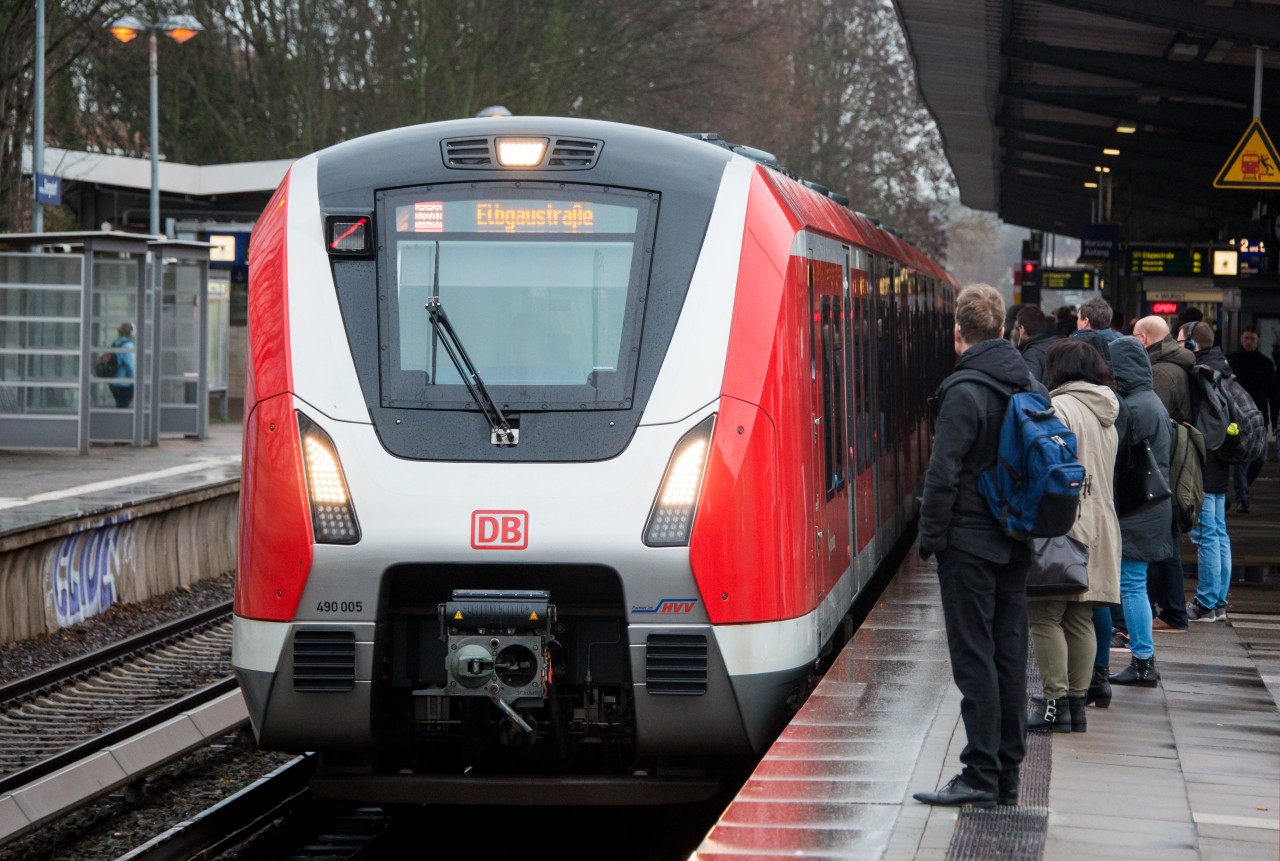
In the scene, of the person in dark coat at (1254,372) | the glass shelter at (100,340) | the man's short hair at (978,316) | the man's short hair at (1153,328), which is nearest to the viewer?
the man's short hair at (978,316)

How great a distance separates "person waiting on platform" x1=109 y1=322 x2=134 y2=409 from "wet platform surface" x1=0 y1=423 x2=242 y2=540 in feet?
2.15

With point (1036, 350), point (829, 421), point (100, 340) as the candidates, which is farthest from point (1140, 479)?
point (100, 340)

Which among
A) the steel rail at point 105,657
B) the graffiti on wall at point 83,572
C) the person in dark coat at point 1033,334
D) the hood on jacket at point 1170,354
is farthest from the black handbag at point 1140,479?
the graffiti on wall at point 83,572

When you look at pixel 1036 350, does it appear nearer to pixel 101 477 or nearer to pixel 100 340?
pixel 101 477

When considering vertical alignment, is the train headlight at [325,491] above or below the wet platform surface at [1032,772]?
above

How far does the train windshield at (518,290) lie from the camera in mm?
7227

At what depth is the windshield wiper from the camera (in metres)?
7.11

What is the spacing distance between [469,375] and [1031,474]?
221 centimetres

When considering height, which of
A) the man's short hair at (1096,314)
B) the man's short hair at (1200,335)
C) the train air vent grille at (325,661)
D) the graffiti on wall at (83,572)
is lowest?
the graffiti on wall at (83,572)

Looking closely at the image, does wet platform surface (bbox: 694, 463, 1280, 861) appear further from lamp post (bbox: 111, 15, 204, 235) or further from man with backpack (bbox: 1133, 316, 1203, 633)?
lamp post (bbox: 111, 15, 204, 235)

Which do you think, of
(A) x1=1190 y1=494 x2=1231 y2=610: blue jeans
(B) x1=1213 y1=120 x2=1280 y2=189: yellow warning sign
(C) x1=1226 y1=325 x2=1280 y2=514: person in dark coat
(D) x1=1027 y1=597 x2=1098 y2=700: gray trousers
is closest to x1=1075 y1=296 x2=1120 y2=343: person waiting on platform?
(A) x1=1190 y1=494 x2=1231 y2=610: blue jeans

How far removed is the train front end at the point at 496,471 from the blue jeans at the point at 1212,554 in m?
4.41

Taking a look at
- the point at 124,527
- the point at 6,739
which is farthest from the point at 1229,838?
the point at 124,527

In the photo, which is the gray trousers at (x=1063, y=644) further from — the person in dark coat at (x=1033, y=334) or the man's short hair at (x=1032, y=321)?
the man's short hair at (x=1032, y=321)
